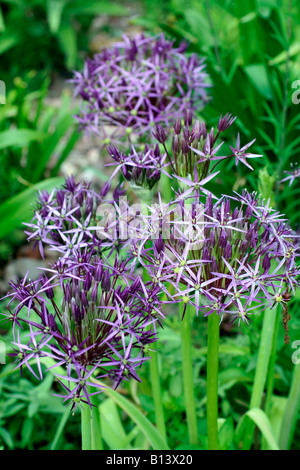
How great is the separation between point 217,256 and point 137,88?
3.07 feet

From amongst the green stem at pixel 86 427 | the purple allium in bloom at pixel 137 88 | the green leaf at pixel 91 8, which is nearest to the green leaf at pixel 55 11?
the green leaf at pixel 91 8

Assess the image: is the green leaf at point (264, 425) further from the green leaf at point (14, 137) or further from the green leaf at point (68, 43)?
the green leaf at point (68, 43)

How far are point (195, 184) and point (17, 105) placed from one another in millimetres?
2607

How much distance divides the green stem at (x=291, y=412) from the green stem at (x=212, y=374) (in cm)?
30

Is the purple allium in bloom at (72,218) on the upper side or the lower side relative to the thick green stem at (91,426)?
upper

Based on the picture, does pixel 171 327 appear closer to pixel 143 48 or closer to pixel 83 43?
pixel 143 48

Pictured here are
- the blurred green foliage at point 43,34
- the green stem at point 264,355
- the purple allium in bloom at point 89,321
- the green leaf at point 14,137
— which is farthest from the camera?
the blurred green foliage at point 43,34

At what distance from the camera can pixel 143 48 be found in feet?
7.51

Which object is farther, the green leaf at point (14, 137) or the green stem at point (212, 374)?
the green leaf at point (14, 137)

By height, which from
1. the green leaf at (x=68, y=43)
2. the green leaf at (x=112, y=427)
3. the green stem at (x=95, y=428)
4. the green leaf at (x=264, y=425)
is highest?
the green leaf at (x=68, y=43)

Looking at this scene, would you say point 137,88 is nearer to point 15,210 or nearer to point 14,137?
point 15,210

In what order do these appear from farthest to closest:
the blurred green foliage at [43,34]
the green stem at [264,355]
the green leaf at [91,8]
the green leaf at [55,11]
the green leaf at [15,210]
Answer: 1. the green leaf at [91,8]
2. the blurred green foliage at [43,34]
3. the green leaf at [55,11]
4. the green leaf at [15,210]
5. the green stem at [264,355]

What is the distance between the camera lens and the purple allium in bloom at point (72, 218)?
1447 mm

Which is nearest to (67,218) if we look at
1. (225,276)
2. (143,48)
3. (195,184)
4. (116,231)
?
(116,231)
